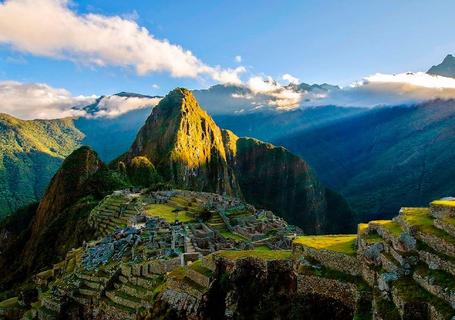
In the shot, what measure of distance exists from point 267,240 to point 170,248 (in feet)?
57.9

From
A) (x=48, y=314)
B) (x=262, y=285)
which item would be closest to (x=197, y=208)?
(x=48, y=314)

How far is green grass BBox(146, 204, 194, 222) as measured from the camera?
7976cm

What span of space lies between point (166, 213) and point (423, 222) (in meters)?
68.6

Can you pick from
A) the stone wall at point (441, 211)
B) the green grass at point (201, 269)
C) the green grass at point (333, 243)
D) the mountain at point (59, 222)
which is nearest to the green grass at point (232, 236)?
the green grass at point (201, 269)

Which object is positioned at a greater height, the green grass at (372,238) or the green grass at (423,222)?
the green grass at (423,222)

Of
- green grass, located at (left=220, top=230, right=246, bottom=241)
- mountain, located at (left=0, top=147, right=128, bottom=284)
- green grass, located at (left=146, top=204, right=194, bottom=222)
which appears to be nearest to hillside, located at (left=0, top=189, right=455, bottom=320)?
green grass, located at (left=220, top=230, right=246, bottom=241)

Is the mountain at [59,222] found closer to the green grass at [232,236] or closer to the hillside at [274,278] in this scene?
the green grass at [232,236]

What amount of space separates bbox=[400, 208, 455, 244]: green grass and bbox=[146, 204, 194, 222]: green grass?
53953mm

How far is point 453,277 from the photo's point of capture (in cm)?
1834

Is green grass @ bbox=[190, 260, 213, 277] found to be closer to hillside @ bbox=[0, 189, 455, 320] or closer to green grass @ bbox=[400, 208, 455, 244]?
hillside @ bbox=[0, 189, 455, 320]

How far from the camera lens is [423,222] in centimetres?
2302

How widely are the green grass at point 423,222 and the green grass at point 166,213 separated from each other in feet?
177

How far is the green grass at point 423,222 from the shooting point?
20406 mm

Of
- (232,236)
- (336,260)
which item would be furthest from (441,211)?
(232,236)
